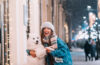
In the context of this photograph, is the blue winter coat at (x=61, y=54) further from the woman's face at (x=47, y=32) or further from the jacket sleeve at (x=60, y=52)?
the woman's face at (x=47, y=32)

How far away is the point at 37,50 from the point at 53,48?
256 millimetres

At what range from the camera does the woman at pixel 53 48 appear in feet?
20.5

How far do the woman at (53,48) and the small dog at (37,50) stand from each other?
77 millimetres

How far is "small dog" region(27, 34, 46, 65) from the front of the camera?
6262mm

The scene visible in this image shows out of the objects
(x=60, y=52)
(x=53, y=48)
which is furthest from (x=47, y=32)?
(x=60, y=52)

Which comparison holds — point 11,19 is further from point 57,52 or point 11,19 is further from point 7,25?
point 57,52

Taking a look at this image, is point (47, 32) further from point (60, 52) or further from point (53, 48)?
point (60, 52)

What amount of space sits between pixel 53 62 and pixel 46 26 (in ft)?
1.91

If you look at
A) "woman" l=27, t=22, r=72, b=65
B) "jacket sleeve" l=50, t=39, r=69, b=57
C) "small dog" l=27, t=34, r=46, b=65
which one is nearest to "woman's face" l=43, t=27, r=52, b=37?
"woman" l=27, t=22, r=72, b=65

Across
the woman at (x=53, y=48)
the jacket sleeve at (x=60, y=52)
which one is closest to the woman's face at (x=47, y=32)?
the woman at (x=53, y=48)

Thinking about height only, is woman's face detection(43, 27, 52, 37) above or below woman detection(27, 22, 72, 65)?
above

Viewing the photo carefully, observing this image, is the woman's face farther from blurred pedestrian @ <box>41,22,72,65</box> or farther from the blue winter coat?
the blue winter coat

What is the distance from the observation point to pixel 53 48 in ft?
20.5

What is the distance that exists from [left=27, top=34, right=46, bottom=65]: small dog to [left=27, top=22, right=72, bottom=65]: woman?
0.25ft
